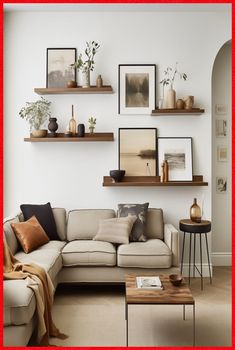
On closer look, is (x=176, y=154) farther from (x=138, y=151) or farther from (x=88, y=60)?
(x=88, y=60)

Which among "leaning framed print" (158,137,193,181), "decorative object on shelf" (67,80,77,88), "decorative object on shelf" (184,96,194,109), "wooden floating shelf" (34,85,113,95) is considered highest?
"decorative object on shelf" (67,80,77,88)

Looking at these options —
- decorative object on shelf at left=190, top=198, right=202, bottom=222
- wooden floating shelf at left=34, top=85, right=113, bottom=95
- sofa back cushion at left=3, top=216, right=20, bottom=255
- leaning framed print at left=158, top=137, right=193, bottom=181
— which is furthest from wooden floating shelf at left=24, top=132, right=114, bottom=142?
decorative object on shelf at left=190, top=198, right=202, bottom=222

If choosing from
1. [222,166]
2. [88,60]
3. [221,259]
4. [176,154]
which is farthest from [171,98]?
[221,259]

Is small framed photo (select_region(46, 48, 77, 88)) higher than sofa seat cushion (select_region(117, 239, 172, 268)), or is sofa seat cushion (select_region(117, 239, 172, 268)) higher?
small framed photo (select_region(46, 48, 77, 88))

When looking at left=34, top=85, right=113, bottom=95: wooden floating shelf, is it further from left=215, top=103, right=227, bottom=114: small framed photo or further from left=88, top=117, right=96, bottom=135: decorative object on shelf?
left=215, top=103, right=227, bottom=114: small framed photo

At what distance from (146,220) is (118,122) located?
4.04 ft

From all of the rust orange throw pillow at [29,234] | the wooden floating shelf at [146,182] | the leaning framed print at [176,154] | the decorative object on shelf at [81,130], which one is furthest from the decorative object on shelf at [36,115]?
the leaning framed print at [176,154]

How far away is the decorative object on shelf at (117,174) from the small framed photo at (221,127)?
1.42 metres

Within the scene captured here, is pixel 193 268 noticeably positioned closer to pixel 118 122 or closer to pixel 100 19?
pixel 118 122

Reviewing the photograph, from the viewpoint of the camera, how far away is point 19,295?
115 inches

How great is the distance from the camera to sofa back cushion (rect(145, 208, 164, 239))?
4930 millimetres

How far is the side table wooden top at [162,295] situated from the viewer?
3.09 meters

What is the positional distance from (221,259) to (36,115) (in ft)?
9.69

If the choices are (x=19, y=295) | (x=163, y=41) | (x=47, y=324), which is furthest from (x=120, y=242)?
(x=163, y=41)
